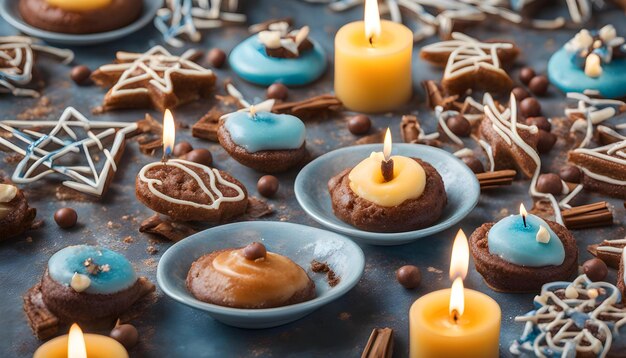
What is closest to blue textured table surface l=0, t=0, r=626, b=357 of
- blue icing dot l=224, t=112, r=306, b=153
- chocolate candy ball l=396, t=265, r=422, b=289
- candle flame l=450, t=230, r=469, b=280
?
chocolate candy ball l=396, t=265, r=422, b=289

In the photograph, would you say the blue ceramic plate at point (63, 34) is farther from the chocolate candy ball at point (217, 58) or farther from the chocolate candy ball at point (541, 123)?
the chocolate candy ball at point (541, 123)

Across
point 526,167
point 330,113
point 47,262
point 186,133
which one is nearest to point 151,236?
point 47,262

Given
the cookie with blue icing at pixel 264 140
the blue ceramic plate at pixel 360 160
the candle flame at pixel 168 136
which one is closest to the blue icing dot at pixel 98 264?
the candle flame at pixel 168 136

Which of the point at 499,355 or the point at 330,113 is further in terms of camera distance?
the point at 330,113

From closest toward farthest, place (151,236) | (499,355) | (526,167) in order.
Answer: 1. (499,355)
2. (151,236)
3. (526,167)

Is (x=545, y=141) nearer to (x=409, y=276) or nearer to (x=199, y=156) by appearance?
(x=409, y=276)

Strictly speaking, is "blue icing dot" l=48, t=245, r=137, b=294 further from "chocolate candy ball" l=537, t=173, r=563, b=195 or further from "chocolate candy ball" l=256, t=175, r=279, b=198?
"chocolate candy ball" l=537, t=173, r=563, b=195

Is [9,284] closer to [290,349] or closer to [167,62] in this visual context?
[290,349]
